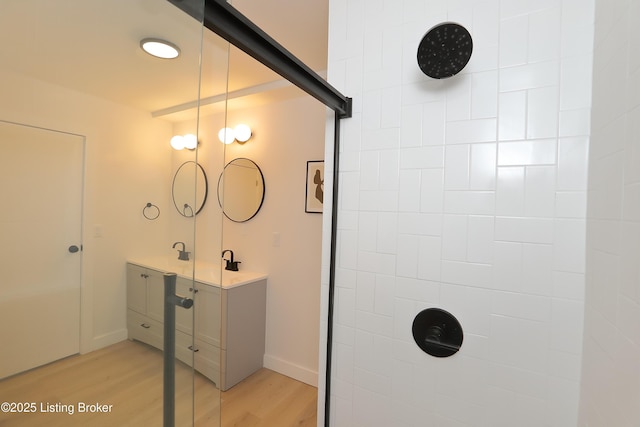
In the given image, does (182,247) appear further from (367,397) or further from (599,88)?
(599,88)

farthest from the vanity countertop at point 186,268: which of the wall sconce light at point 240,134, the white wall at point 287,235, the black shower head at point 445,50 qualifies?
the wall sconce light at point 240,134

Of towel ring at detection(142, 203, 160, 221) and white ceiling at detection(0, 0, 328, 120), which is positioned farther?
towel ring at detection(142, 203, 160, 221)

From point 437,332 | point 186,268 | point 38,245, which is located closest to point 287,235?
point 437,332

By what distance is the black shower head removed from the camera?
897 mm

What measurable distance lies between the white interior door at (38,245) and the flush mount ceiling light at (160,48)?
27cm

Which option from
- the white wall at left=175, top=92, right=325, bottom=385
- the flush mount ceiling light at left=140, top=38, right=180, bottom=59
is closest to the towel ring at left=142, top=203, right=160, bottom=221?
the flush mount ceiling light at left=140, top=38, right=180, bottom=59

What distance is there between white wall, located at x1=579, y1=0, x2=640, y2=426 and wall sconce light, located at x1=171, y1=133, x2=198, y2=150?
3.38 feet

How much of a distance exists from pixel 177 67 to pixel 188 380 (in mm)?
821

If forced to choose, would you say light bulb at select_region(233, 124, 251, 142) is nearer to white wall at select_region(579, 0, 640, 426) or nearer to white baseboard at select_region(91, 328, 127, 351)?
white baseboard at select_region(91, 328, 127, 351)

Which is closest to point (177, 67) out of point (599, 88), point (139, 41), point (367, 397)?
point (139, 41)

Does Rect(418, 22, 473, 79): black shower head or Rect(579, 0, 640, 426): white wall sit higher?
Rect(418, 22, 473, 79): black shower head

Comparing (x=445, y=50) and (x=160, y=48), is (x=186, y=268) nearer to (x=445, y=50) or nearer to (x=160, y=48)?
(x=160, y=48)

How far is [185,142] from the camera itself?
71 cm

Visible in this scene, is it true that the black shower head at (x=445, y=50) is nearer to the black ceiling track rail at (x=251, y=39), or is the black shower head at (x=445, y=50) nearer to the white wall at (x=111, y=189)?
the black ceiling track rail at (x=251, y=39)
